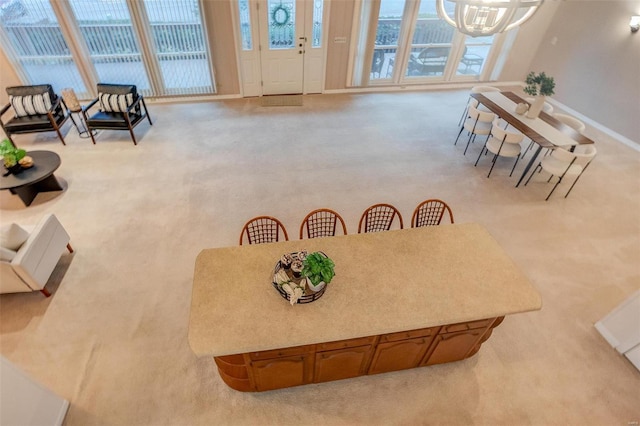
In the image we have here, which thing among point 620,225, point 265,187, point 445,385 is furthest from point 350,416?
point 620,225

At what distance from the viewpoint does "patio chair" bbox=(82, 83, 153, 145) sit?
494 cm

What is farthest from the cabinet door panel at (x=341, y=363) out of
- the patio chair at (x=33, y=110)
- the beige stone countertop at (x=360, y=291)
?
the patio chair at (x=33, y=110)

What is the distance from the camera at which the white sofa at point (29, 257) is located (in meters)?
2.78

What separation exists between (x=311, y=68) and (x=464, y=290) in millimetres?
5720

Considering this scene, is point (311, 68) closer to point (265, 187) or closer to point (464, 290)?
point (265, 187)

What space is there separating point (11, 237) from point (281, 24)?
17.3 ft

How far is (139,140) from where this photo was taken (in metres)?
5.33

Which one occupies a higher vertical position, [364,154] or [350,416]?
[364,154]

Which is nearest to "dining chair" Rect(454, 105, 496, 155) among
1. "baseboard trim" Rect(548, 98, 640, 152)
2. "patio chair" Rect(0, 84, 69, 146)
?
"baseboard trim" Rect(548, 98, 640, 152)

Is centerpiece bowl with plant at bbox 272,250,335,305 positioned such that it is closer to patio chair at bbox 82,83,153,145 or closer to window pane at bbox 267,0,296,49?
patio chair at bbox 82,83,153,145

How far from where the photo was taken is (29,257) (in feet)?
9.36

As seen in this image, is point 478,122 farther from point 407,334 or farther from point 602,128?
point 407,334

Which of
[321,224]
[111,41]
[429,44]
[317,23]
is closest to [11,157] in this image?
[111,41]

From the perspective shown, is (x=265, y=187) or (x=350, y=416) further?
(x=265, y=187)
